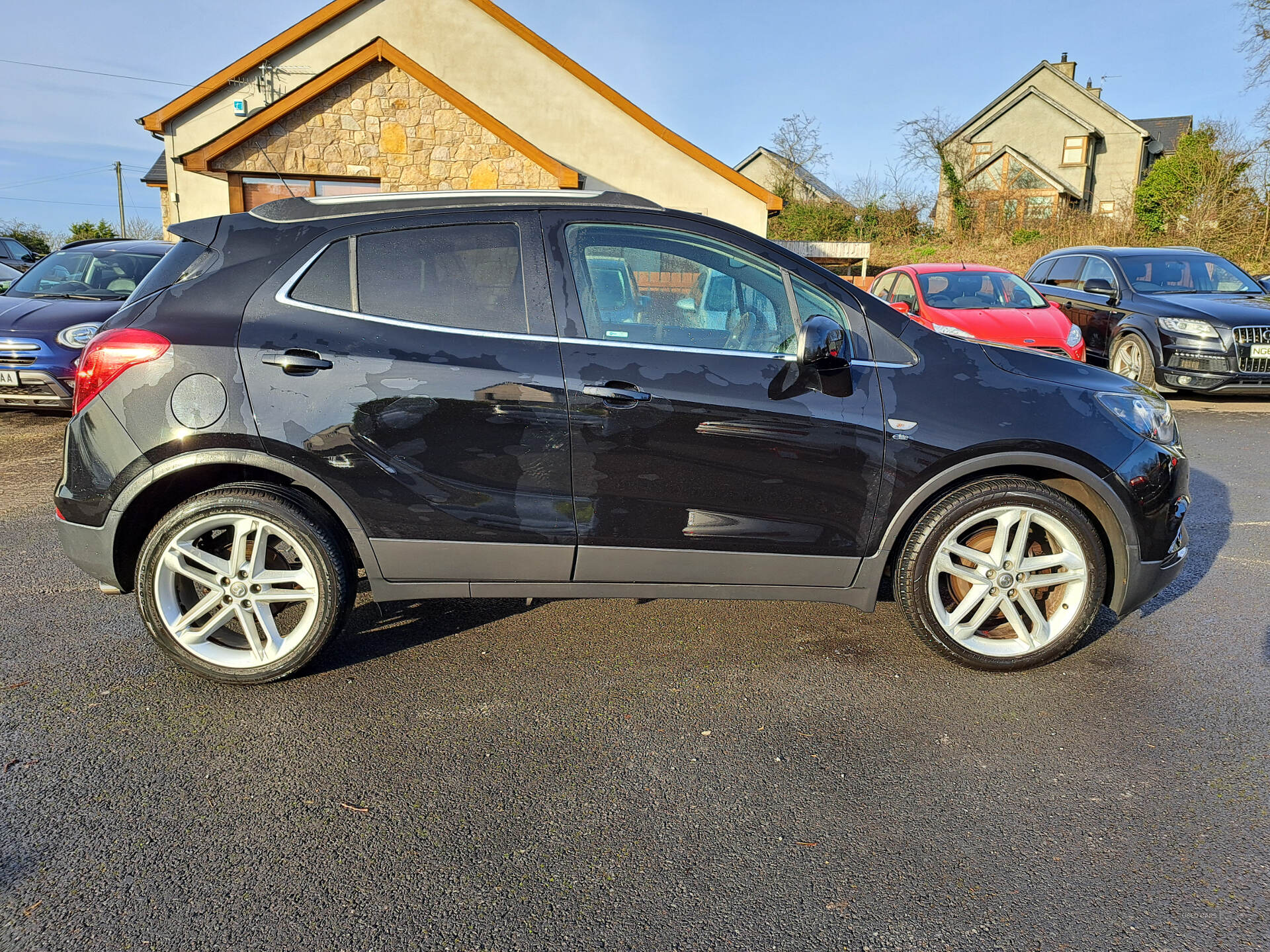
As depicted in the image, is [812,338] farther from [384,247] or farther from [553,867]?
[553,867]

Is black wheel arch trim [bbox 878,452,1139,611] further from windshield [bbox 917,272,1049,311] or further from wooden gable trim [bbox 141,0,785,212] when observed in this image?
wooden gable trim [bbox 141,0,785,212]

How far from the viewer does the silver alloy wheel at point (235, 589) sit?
3180mm

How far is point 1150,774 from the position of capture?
2762 millimetres

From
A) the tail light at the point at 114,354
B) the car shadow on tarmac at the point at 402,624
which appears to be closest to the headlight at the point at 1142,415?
the car shadow on tarmac at the point at 402,624

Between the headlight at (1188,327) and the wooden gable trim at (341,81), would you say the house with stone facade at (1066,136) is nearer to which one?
the wooden gable trim at (341,81)

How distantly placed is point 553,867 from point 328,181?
16.2 m

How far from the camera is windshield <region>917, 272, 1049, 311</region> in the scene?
1045 centimetres

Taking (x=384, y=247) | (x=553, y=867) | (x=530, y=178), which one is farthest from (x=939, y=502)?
(x=530, y=178)

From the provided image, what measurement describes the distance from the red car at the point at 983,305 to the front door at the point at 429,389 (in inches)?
277

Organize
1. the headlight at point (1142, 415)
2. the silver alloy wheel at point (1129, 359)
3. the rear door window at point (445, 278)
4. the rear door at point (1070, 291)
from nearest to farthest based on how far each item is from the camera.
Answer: the rear door window at point (445, 278) < the headlight at point (1142, 415) < the silver alloy wheel at point (1129, 359) < the rear door at point (1070, 291)

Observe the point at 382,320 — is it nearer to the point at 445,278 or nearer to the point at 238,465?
the point at 445,278

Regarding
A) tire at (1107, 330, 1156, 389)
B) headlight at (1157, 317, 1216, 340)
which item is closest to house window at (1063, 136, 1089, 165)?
tire at (1107, 330, 1156, 389)

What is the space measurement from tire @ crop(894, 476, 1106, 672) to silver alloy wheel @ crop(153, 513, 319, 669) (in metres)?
2.40

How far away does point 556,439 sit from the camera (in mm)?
3174
